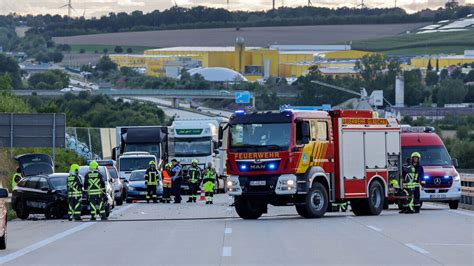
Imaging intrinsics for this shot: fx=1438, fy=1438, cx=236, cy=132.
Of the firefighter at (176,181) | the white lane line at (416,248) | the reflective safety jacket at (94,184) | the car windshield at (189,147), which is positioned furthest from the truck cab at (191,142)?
the white lane line at (416,248)

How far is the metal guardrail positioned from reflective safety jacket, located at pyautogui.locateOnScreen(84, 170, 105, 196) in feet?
41.6

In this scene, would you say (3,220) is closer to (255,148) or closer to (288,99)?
(255,148)

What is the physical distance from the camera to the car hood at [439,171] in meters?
43.6

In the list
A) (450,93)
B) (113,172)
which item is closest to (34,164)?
(113,172)

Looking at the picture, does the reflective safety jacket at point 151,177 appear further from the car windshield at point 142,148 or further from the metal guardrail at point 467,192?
the car windshield at point 142,148

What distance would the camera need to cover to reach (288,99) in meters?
170

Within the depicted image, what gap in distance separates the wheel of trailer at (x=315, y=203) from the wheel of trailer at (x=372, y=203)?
175 centimetres

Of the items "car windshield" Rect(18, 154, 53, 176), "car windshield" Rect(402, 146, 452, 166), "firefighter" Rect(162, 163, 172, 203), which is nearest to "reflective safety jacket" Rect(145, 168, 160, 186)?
"firefighter" Rect(162, 163, 172, 203)

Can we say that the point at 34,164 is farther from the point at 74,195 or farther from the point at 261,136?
the point at 261,136

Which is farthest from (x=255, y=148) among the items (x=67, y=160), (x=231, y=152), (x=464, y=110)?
(x=464, y=110)

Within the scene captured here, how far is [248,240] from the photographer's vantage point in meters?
28.3

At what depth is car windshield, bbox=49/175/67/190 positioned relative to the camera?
1576 inches

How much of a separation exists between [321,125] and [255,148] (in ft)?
6.08

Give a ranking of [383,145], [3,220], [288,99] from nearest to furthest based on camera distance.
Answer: [3,220], [383,145], [288,99]
